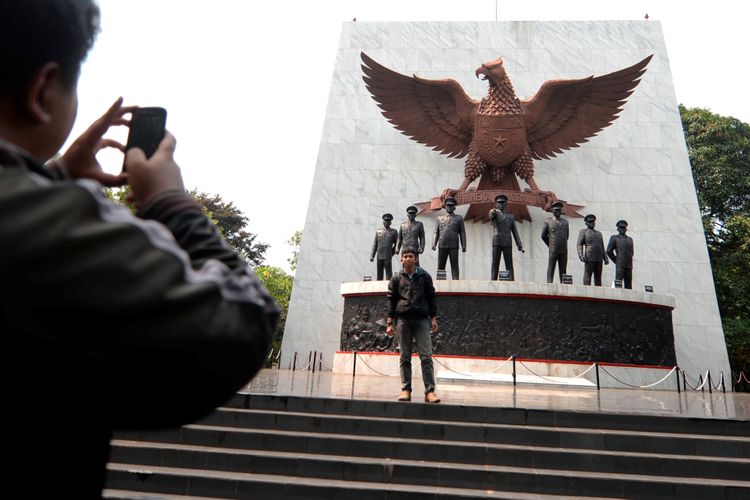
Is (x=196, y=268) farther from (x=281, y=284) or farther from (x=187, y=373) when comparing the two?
(x=281, y=284)

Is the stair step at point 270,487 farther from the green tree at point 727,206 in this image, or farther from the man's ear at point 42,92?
the green tree at point 727,206

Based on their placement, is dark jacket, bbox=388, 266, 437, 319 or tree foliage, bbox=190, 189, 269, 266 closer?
dark jacket, bbox=388, 266, 437, 319

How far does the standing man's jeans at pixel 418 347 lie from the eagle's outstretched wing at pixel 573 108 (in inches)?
371

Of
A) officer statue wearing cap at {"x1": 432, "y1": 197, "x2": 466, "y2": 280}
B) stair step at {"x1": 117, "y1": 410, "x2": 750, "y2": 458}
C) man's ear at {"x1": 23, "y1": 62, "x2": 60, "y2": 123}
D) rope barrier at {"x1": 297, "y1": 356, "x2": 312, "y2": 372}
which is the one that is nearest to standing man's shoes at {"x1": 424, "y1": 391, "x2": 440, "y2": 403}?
stair step at {"x1": 117, "y1": 410, "x2": 750, "y2": 458}

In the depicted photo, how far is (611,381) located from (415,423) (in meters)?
6.79

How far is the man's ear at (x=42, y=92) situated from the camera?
2.25 ft

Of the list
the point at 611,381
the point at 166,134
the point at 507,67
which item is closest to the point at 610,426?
the point at 166,134

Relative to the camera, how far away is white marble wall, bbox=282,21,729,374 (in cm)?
1400

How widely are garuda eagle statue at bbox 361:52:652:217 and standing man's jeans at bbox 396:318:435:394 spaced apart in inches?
317

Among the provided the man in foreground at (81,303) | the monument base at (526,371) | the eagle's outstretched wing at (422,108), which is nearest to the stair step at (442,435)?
the man in foreground at (81,303)

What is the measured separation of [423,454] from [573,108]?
11713mm

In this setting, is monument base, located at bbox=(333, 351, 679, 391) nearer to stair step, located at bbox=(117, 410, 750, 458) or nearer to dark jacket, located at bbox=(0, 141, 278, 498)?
stair step, located at bbox=(117, 410, 750, 458)

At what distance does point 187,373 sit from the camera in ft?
2.02

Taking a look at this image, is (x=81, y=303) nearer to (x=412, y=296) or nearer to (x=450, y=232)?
(x=412, y=296)
